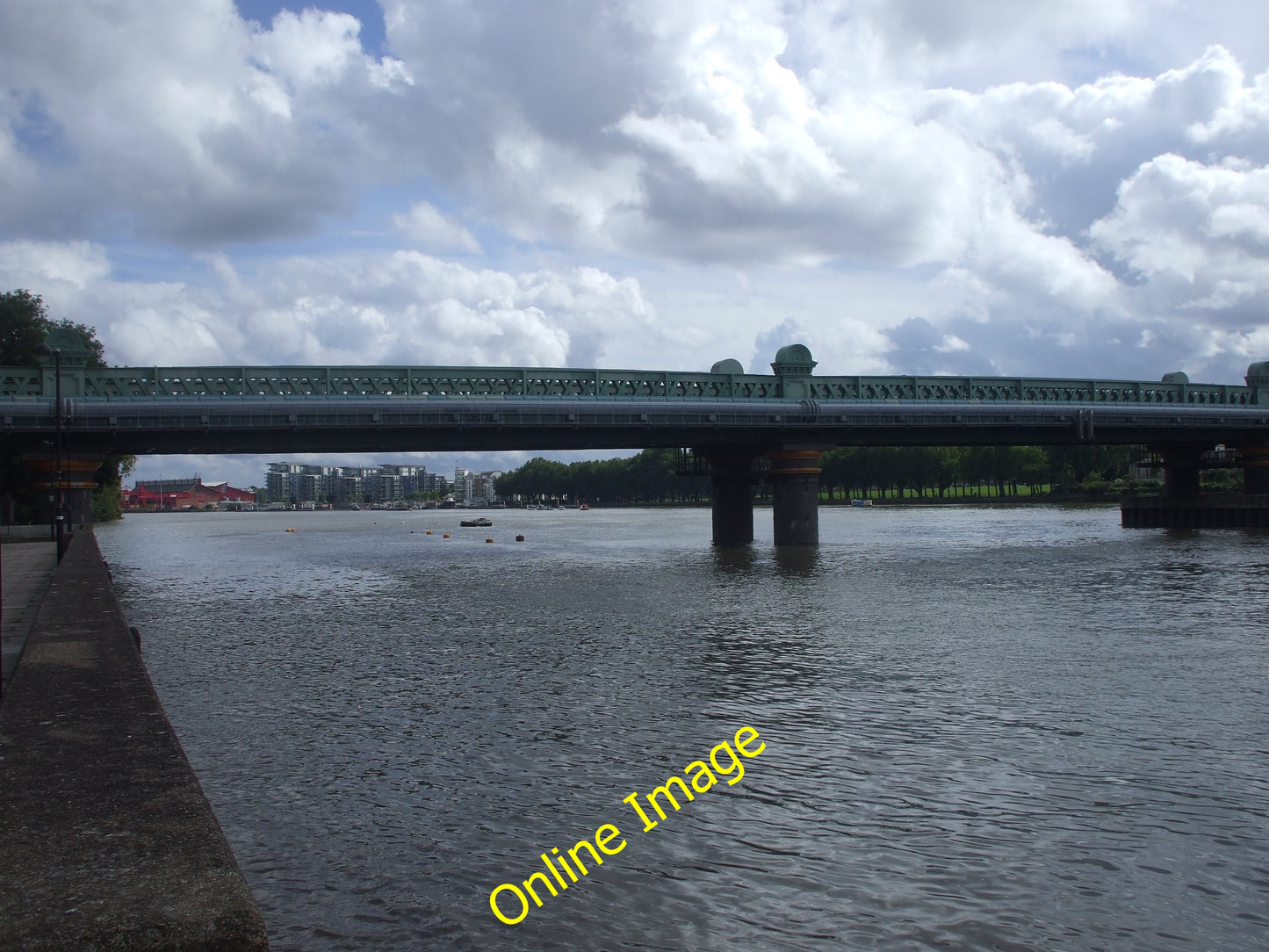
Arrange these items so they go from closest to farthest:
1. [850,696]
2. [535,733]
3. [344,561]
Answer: [535,733] → [850,696] → [344,561]

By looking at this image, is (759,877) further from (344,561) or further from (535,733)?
(344,561)

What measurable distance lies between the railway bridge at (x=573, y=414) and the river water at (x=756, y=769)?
20336 mm

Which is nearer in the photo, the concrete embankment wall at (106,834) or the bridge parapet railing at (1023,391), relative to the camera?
the concrete embankment wall at (106,834)

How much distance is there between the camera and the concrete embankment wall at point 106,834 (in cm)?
432

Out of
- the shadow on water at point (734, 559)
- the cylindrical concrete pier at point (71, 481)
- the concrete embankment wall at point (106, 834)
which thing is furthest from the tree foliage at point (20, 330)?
the concrete embankment wall at point (106, 834)

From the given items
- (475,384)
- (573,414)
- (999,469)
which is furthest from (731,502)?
(999,469)

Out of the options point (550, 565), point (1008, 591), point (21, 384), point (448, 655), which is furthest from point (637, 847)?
point (21, 384)

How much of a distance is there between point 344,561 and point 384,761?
50263 millimetres

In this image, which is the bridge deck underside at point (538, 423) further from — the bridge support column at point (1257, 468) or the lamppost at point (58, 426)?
the bridge support column at point (1257, 468)

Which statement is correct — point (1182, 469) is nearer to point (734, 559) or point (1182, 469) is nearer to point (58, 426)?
point (734, 559)

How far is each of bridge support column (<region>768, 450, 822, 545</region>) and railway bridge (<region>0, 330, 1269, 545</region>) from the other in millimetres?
108

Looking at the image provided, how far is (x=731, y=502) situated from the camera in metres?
65.5

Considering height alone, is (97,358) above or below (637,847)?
above

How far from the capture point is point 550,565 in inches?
2034
